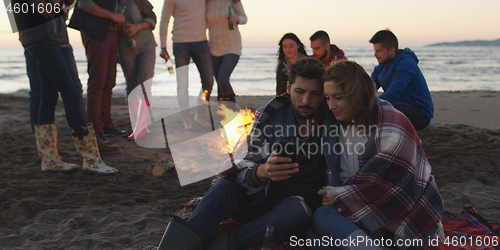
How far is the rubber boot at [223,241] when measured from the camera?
2242 millimetres

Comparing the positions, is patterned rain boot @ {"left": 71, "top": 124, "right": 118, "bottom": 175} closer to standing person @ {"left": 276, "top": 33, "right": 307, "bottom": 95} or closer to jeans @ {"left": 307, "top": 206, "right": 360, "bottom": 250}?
standing person @ {"left": 276, "top": 33, "right": 307, "bottom": 95}

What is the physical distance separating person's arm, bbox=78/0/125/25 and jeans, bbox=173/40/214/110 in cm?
105

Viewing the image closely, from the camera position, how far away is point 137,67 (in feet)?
17.9

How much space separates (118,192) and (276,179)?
82.4 inches

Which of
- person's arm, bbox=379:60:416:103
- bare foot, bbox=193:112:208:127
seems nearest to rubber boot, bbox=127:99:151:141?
bare foot, bbox=193:112:208:127

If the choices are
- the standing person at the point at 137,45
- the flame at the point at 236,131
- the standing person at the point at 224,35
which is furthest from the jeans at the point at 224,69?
the standing person at the point at 137,45

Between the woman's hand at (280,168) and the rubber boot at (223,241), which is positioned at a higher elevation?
the woman's hand at (280,168)

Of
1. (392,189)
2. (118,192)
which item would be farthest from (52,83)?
(392,189)

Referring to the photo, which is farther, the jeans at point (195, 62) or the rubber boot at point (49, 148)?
the jeans at point (195, 62)

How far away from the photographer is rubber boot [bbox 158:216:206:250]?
6.84 feet

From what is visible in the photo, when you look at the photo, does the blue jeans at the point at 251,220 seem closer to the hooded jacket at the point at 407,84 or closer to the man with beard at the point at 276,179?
the man with beard at the point at 276,179

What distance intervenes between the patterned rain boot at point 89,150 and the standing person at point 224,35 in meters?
2.39

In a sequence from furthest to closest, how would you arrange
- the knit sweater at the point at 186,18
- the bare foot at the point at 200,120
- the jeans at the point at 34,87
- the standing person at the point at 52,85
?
the bare foot at the point at 200,120
the knit sweater at the point at 186,18
the jeans at the point at 34,87
the standing person at the point at 52,85

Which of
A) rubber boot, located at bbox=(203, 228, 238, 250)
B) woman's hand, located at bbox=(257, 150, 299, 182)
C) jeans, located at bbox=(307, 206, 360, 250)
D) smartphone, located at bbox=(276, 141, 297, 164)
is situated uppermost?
smartphone, located at bbox=(276, 141, 297, 164)
